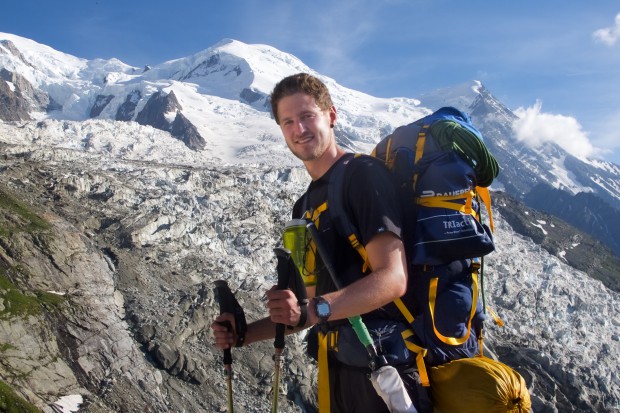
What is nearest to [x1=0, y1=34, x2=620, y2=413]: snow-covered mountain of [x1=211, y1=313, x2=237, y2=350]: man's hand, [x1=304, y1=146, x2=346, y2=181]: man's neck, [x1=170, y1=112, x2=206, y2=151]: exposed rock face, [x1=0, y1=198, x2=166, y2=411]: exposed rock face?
[x1=0, y1=198, x2=166, y2=411]: exposed rock face

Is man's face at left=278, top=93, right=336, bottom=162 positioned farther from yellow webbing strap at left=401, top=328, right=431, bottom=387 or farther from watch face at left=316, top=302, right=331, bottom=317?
yellow webbing strap at left=401, top=328, right=431, bottom=387

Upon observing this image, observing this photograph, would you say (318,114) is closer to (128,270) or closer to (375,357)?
(375,357)

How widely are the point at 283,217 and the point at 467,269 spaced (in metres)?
77.4

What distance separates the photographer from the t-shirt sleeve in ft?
10.6

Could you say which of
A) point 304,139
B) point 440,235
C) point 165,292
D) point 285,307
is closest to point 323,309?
point 285,307

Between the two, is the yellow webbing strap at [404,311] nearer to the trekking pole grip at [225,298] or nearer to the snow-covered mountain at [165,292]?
the trekking pole grip at [225,298]

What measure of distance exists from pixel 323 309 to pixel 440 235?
0.96m

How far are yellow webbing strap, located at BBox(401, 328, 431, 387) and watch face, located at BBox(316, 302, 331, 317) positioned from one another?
698 millimetres

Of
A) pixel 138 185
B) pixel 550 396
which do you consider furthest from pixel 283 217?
pixel 550 396

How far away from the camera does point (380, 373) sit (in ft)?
10.8

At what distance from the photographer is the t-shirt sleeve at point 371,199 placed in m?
3.24

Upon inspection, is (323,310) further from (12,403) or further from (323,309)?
(12,403)

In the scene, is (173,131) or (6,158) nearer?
(6,158)

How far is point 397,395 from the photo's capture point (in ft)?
10.5
